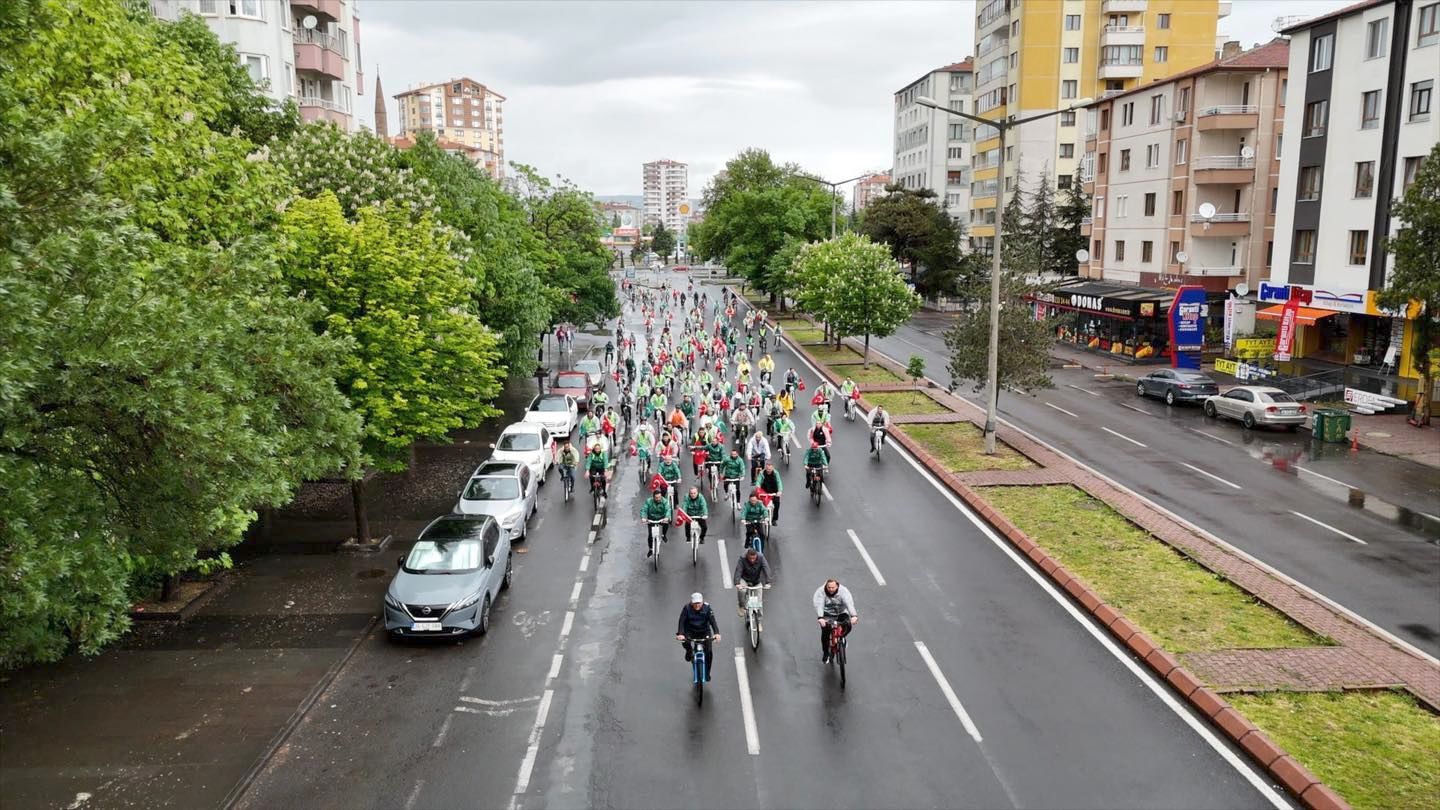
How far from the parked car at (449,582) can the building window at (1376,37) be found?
1481 inches

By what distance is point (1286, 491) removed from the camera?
23734mm

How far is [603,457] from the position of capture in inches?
856

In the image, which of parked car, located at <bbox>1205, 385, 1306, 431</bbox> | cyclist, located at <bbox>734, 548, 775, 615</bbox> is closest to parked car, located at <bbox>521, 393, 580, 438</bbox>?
cyclist, located at <bbox>734, 548, 775, 615</bbox>

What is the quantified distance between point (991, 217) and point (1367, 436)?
47632 mm

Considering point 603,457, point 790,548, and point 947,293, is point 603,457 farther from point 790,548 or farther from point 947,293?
point 947,293

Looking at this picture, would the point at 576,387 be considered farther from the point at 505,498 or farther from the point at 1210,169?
the point at 1210,169

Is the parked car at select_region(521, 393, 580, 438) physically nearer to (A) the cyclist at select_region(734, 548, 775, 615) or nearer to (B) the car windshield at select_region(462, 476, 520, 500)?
(B) the car windshield at select_region(462, 476, 520, 500)

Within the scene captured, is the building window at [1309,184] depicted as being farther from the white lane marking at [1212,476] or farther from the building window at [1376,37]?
the white lane marking at [1212,476]

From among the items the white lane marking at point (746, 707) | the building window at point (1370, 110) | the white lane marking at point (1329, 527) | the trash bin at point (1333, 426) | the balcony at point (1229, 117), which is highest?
the balcony at point (1229, 117)

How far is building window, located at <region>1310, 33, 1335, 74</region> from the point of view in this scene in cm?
3931

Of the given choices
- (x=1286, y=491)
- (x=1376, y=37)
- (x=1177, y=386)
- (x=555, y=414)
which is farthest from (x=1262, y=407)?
(x=555, y=414)

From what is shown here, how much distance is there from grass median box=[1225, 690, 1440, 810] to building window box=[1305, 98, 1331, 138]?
114ft

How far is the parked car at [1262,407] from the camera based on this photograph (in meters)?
31.6

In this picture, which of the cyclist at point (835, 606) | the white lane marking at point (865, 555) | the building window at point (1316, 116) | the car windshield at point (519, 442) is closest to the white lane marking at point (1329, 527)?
the white lane marking at point (865, 555)
